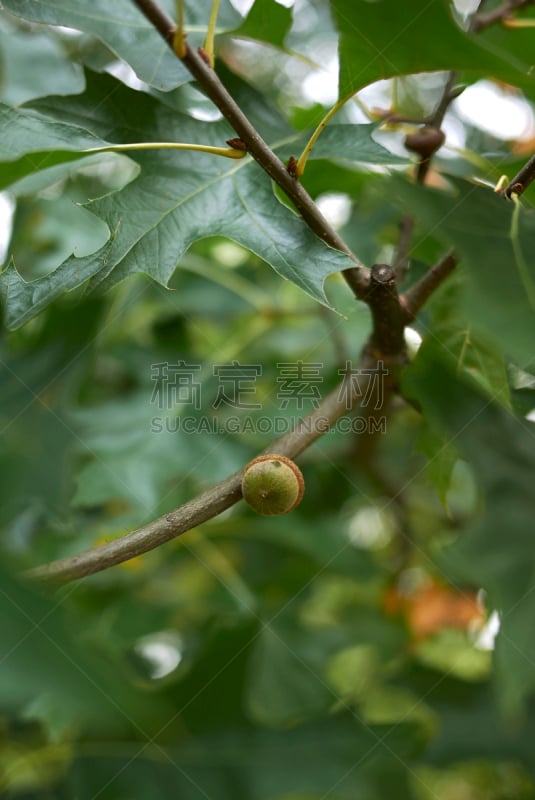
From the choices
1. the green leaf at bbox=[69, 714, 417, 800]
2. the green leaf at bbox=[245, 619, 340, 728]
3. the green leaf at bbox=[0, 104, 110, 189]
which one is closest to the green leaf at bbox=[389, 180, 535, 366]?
the green leaf at bbox=[0, 104, 110, 189]

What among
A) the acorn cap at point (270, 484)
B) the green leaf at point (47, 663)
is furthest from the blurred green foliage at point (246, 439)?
the acorn cap at point (270, 484)

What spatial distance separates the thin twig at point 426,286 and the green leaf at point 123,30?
302mm

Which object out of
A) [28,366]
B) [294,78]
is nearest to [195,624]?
[28,366]

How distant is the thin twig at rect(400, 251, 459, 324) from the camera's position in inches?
27.7

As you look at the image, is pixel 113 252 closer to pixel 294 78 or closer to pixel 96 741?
pixel 96 741

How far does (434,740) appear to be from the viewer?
3.42 feet

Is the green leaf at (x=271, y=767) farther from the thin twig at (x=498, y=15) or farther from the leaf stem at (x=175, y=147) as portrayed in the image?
the thin twig at (x=498, y=15)

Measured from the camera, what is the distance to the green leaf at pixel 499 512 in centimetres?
48

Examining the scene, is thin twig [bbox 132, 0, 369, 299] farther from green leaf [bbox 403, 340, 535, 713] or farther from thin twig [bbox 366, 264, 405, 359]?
green leaf [bbox 403, 340, 535, 713]

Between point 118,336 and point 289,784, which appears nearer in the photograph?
point 289,784

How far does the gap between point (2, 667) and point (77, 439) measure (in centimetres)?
76

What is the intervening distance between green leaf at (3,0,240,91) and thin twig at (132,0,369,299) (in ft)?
0.47

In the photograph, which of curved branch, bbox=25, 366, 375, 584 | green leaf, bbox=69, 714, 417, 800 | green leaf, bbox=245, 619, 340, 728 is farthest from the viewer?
green leaf, bbox=245, 619, 340, 728

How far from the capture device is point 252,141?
0.64 m
